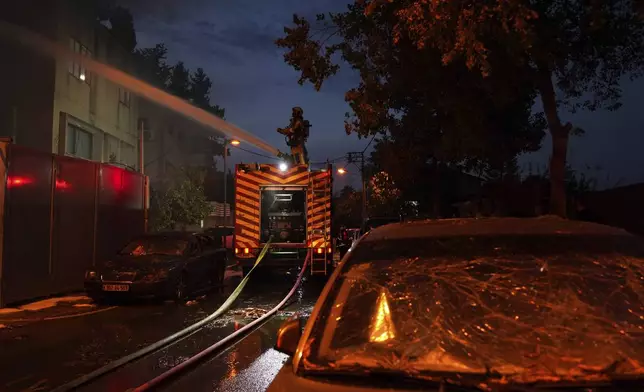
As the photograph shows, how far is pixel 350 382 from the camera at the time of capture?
2.41 meters

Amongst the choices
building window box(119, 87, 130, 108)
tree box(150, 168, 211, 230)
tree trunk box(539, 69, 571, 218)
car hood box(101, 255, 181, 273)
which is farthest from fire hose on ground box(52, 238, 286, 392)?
building window box(119, 87, 130, 108)

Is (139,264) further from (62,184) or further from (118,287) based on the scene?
(62,184)

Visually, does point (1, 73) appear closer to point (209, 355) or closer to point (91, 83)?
point (91, 83)

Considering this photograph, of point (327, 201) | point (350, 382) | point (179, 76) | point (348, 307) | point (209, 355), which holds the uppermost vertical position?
point (179, 76)

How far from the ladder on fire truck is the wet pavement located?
270 cm

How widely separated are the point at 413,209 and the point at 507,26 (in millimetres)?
23164

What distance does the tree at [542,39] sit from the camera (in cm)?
795

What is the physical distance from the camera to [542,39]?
9109 mm

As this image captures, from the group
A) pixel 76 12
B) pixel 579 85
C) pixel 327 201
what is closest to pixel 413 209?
pixel 327 201

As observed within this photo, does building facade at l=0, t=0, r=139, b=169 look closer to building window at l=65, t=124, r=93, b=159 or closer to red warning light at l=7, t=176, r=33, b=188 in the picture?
Answer: building window at l=65, t=124, r=93, b=159

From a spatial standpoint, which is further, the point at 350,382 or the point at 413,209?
the point at 413,209

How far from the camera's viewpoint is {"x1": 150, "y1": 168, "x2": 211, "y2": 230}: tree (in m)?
29.4

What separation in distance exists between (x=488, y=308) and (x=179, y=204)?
28.7m

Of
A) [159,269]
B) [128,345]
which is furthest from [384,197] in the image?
[128,345]
